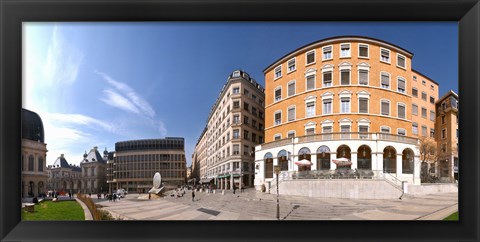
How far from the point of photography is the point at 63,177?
3.79 metres

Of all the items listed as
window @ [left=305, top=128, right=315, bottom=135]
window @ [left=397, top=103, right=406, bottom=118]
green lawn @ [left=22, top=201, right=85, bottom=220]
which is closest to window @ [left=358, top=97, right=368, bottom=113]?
window @ [left=397, top=103, right=406, bottom=118]

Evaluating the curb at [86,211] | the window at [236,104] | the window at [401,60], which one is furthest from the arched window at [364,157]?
the curb at [86,211]

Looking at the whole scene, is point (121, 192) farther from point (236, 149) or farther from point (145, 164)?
point (236, 149)

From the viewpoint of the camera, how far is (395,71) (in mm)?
3791

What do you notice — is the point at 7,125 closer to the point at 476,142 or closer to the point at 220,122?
the point at 220,122

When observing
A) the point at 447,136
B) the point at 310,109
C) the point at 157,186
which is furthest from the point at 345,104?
the point at 157,186

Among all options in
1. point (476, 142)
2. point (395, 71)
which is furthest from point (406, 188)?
point (395, 71)

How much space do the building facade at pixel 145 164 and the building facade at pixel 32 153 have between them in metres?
0.95

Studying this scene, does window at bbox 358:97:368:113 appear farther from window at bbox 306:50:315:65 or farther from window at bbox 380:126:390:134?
window at bbox 306:50:315:65

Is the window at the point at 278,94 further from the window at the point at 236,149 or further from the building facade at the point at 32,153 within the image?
the building facade at the point at 32,153

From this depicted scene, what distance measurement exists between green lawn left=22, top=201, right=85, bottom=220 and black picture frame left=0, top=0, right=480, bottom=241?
11 centimetres

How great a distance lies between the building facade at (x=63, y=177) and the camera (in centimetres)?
367

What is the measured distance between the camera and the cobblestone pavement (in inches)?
138
